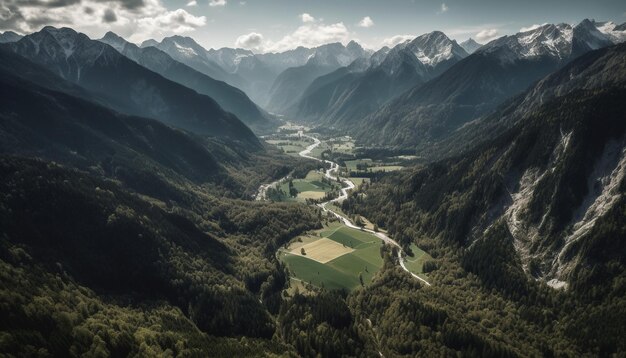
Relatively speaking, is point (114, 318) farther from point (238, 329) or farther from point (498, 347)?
point (498, 347)

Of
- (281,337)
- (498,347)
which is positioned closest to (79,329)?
(281,337)

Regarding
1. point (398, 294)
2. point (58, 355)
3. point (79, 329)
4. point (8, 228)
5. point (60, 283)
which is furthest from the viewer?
point (398, 294)

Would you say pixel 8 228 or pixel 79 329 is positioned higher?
pixel 8 228

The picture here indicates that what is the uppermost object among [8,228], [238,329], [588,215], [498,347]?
[588,215]

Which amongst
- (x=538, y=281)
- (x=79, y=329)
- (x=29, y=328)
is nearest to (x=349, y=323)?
(x=538, y=281)

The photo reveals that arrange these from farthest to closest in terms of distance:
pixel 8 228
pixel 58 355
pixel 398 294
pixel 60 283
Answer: pixel 398 294, pixel 8 228, pixel 60 283, pixel 58 355

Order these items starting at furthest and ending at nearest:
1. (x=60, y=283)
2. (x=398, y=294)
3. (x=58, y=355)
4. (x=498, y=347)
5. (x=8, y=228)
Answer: (x=398, y=294), (x=8, y=228), (x=60, y=283), (x=498, y=347), (x=58, y=355)

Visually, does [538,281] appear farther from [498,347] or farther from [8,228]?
[8,228]

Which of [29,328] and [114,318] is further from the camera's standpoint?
[114,318]

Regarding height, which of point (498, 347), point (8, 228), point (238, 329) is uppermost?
point (8, 228)
